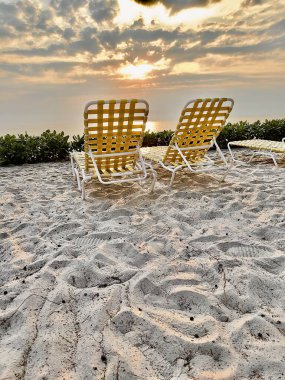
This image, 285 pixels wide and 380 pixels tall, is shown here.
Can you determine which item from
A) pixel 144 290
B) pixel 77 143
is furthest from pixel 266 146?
pixel 144 290

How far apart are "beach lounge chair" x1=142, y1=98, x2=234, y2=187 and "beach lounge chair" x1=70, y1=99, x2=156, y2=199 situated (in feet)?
1.92

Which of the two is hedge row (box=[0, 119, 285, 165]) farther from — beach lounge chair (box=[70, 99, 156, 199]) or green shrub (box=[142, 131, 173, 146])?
beach lounge chair (box=[70, 99, 156, 199])

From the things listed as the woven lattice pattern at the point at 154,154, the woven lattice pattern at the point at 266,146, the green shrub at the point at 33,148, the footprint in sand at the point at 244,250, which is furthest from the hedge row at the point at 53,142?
the footprint in sand at the point at 244,250

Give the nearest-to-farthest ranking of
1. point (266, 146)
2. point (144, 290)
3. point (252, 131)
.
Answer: point (144, 290) → point (266, 146) → point (252, 131)

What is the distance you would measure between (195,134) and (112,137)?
1.38 m

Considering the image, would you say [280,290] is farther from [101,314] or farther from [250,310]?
[101,314]

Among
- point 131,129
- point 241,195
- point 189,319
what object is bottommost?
point 241,195

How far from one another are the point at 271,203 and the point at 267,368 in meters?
2.61

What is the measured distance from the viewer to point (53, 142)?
762 centimetres

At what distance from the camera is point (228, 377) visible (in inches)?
64.5

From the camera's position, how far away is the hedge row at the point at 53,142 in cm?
726

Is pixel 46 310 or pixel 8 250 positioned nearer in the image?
pixel 46 310

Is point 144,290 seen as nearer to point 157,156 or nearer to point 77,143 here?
point 157,156

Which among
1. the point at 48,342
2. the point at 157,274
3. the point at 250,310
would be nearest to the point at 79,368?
the point at 48,342
